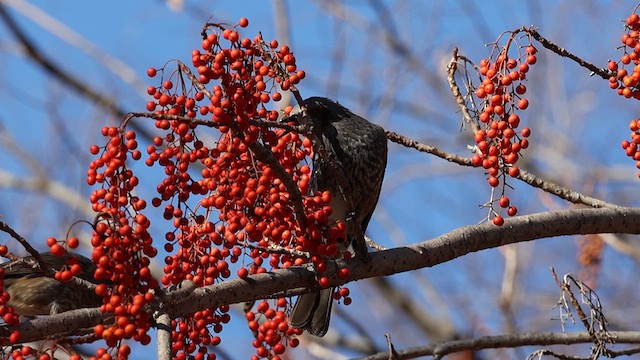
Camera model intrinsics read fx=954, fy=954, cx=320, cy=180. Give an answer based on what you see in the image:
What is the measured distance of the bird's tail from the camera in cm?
391

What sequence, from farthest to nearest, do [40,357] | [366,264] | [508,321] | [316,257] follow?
[508,321], [366,264], [316,257], [40,357]

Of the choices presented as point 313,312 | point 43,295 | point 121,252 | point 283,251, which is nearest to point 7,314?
point 121,252

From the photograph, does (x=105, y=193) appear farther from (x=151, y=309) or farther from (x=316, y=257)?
(x=316, y=257)

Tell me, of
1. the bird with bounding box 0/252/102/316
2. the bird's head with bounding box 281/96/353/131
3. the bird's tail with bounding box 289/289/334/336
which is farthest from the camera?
the bird with bounding box 0/252/102/316

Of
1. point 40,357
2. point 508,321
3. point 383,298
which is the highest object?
point 383,298

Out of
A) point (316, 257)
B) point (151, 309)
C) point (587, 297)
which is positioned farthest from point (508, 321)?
point (151, 309)

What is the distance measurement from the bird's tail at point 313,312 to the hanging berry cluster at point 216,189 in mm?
807

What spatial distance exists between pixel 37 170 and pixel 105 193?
8.69m

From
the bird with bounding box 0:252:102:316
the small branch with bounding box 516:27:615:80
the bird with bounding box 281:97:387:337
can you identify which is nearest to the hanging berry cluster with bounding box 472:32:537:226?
the small branch with bounding box 516:27:615:80

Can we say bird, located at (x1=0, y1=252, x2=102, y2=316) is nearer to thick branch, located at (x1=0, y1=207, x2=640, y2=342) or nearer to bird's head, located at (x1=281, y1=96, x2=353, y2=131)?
bird's head, located at (x1=281, y1=96, x2=353, y2=131)

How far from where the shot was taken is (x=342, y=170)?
13.6 feet

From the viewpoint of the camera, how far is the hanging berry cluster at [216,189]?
2412 mm

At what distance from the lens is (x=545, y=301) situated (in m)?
9.24

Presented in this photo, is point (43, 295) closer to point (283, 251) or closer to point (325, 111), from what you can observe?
point (325, 111)
